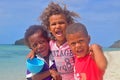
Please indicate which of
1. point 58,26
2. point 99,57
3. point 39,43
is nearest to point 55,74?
point 39,43

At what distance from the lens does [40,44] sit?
4102mm

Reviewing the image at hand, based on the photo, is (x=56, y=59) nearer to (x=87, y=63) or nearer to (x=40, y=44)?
(x=40, y=44)

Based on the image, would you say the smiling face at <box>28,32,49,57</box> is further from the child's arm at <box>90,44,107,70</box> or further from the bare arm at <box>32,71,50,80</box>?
the child's arm at <box>90,44,107,70</box>

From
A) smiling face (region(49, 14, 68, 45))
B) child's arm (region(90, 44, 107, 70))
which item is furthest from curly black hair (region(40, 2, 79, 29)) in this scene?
child's arm (region(90, 44, 107, 70))

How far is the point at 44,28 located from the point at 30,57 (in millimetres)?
388

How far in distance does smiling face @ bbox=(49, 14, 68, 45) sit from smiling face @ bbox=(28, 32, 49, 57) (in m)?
0.15

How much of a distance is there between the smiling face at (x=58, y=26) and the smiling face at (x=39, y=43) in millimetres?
154

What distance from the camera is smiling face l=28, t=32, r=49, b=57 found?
162 inches

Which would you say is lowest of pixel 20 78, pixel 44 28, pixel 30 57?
pixel 20 78

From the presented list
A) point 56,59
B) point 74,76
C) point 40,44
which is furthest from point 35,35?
point 74,76

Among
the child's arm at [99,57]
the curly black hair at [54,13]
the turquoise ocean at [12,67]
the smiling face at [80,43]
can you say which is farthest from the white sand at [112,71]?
the child's arm at [99,57]

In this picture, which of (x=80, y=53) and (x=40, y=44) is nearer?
(x=80, y=53)

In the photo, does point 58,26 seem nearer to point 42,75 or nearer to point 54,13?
point 54,13

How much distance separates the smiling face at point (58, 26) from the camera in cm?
416
